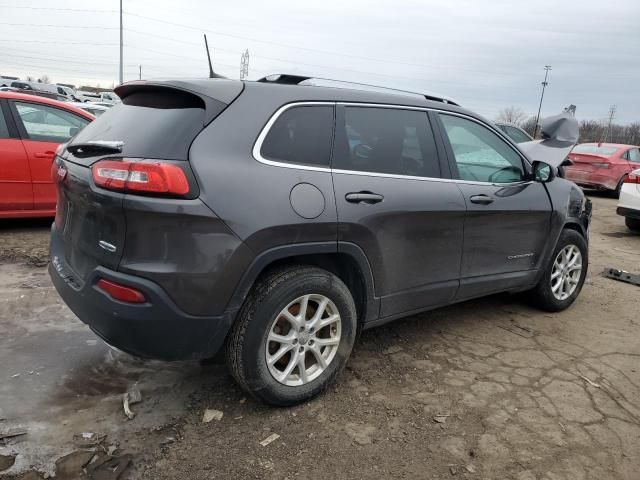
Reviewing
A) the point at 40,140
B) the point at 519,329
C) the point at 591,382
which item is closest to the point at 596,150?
the point at 519,329

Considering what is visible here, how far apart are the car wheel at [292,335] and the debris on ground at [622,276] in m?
4.17

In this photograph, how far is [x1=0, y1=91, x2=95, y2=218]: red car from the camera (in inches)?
231

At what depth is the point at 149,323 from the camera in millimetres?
2457

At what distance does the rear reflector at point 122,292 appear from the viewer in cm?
243

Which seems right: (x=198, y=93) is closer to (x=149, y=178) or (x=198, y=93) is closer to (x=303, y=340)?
(x=149, y=178)

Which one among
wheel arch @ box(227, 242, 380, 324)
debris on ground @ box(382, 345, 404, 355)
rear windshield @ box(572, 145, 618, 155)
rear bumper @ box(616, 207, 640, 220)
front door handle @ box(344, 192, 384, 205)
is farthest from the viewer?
rear windshield @ box(572, 145, 618, 155)

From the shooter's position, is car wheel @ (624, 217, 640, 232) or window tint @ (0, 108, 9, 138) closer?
window tint @ (0, 108, 9, 138)

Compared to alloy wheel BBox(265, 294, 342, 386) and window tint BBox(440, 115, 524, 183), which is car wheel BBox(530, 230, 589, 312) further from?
alloy wheel BBox(265, 294, 342, 386)

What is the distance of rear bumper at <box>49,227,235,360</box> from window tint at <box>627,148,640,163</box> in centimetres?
1452

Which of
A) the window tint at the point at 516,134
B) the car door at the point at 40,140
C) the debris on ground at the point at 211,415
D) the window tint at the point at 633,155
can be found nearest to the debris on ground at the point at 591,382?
the debris on ground at the point at 211,415

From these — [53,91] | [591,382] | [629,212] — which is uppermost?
[53,91]

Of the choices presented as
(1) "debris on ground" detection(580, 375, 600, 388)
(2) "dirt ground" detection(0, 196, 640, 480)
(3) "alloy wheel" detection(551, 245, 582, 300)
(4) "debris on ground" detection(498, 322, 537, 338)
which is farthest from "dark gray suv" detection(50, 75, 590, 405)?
(3) "alloy wheel" detection(551, 245, 582, 300)

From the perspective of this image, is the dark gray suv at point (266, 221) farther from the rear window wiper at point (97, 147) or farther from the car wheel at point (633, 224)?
the car wheel at point (633, 224)

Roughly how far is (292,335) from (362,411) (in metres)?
0.60
